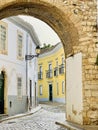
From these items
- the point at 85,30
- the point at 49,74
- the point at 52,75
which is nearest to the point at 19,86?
the point at 85,30

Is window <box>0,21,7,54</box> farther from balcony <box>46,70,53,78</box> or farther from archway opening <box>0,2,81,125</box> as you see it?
balcony <box>46,70,53,78</box>

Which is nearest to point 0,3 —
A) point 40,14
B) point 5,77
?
point 40,14

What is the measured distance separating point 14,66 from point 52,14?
8.08m

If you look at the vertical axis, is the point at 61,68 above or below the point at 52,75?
above

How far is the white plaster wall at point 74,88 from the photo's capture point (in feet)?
37.2

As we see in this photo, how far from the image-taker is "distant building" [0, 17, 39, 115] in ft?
59.8

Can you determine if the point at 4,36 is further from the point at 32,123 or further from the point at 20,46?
the point at 32,123

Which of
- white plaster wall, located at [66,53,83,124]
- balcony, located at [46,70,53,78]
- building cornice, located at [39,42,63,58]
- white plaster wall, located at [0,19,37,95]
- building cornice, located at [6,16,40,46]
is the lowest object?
white plaster wall, located at [66,53,83,124]

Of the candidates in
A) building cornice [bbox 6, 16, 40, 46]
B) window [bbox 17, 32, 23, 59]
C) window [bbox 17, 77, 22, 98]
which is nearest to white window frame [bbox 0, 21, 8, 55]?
building cornice [bbox 6, 16, 40, 46]

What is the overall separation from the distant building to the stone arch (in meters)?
5.38

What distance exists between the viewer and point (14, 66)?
1975 cm

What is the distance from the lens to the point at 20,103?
67.0 ft

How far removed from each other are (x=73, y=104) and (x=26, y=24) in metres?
10.2

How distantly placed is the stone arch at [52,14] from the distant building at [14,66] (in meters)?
5.38
